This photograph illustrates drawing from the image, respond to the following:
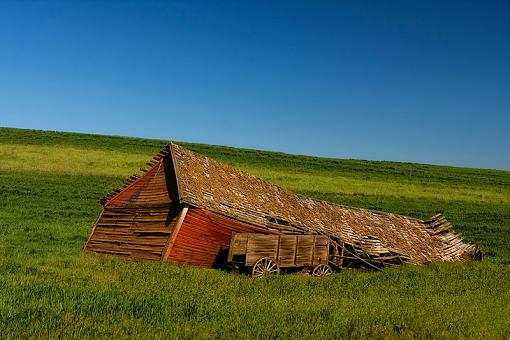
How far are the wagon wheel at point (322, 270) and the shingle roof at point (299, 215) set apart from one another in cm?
149

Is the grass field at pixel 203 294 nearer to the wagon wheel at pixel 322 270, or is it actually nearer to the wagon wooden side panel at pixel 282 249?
the wagon wheel at pixel 322 270

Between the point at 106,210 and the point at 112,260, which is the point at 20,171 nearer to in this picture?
the point at 106,210

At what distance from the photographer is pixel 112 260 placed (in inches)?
682

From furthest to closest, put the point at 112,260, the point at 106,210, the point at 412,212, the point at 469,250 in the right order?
the point at 412,212 → the point at 469,250 → the point at 106,210 → the point at 112,260

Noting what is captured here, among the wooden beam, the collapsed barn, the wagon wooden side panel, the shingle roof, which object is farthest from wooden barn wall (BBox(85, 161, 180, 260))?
the wagon wooden side panel

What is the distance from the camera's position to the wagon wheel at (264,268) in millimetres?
16844

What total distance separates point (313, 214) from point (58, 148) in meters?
38.8

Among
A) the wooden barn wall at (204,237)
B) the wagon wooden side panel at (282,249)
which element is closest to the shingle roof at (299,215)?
the wooden barn wall at (204,237)

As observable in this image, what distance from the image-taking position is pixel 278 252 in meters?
17.8

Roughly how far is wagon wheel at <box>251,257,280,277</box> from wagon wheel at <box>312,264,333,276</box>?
6.91 feet

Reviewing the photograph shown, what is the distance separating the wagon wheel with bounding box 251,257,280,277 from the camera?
1684cm

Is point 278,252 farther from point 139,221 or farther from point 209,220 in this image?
point 139,221

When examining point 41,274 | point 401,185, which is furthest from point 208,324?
point 401,185

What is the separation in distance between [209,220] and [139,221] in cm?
312
